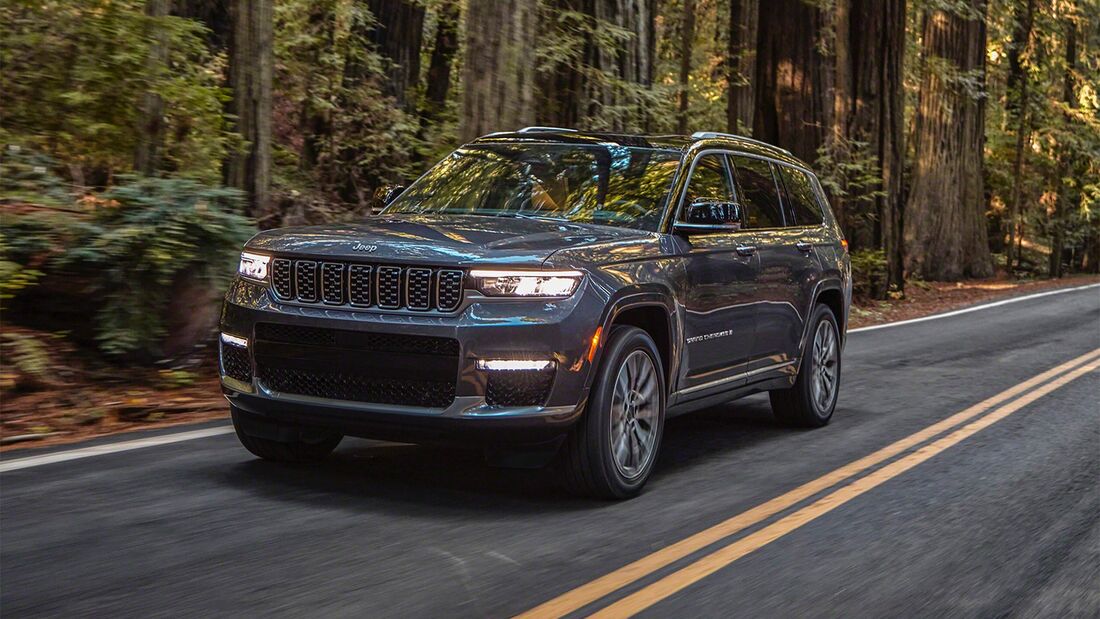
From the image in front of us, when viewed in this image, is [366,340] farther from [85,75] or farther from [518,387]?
[85,75]

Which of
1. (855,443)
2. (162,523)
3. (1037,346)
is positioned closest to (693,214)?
(855,443)

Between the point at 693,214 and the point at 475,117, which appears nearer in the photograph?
the point at 693,214

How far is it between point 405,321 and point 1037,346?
455 inches

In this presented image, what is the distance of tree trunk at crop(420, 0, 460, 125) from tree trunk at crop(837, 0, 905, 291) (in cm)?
680

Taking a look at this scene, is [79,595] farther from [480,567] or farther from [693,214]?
[693,214]

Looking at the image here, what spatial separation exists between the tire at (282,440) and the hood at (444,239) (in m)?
0.90

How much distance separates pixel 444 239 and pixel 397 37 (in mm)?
16389

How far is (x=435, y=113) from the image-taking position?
2312cm

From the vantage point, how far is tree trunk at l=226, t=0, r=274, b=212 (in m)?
11.6

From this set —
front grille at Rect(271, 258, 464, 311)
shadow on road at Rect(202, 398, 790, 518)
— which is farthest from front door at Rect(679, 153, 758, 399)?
front grille at Rect(271, 258, 464, 311)

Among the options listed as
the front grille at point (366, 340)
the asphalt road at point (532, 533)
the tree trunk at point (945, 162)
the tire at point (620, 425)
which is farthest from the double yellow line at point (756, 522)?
the tree trunk at point (945, 162)

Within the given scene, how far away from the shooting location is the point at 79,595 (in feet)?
14.7

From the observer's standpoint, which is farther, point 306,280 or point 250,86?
point 250,86

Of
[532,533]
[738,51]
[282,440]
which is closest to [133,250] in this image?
[282,440]
